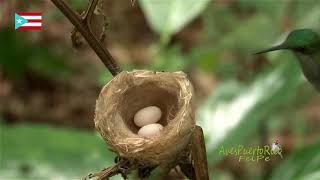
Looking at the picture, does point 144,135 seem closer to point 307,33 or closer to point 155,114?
point 155,114

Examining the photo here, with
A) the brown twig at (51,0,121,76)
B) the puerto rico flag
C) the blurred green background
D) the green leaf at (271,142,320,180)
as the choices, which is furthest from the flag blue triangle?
the green leaf at (271,142,320,180)

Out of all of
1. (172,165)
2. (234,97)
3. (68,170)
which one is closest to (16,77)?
(234,97)

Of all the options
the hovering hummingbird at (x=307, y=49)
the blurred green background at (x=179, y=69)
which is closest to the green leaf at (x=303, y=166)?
the blurred green background at (x=179, y=69)

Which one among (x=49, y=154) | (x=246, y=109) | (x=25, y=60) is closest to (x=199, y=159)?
(x=49, y=154)

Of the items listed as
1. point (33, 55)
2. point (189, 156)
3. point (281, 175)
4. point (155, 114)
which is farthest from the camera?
point (33, 55)

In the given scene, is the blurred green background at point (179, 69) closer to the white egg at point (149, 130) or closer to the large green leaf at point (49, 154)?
the large green leaf at point (49, 154)

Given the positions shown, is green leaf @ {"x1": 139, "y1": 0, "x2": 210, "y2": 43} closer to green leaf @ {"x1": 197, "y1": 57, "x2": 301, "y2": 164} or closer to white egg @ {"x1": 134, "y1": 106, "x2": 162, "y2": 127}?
white egg @ {"x1": 134, "y1": 106, "x2": 162, "y2": 127}
